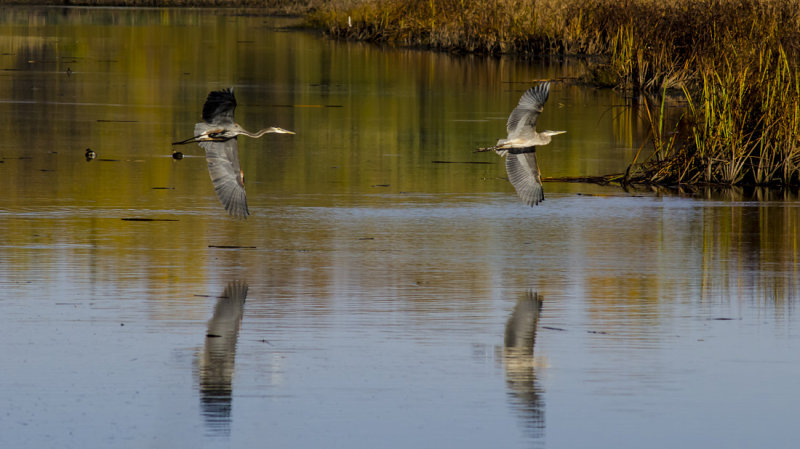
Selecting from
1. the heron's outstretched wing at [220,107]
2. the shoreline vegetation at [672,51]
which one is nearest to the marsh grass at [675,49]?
the shoreline vegetation at [672,51]

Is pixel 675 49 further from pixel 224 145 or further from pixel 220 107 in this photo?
pixel 220 107

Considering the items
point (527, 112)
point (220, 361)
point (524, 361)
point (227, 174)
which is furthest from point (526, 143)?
point (220, 361)

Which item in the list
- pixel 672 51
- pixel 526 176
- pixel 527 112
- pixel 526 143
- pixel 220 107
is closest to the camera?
pixel 220 107

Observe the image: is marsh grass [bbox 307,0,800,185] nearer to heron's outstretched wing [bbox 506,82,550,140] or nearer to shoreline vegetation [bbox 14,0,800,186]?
shoreline vegetation [bbox 14,0,800,186]

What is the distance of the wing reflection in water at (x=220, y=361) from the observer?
249 inches

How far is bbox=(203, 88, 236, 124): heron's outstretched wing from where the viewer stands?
30.9ft

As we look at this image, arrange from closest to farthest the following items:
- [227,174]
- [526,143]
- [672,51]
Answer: [227,174] → [526,143] → [672,51]

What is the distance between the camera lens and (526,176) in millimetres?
10570

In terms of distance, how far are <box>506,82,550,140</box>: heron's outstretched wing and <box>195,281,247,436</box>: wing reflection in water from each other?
2341 mm

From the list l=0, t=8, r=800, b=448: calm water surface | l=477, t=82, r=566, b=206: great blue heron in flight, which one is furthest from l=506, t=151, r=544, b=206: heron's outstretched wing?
l=0, t=8, r=800, b=448: calm water surface

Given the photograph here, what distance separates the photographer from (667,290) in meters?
9.18

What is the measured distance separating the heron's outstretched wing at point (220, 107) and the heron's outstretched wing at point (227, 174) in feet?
0.63

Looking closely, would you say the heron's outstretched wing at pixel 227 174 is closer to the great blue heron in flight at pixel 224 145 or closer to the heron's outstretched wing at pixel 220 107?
the great blue heron in flight at pixel 224 145

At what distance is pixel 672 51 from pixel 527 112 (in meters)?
14.8
